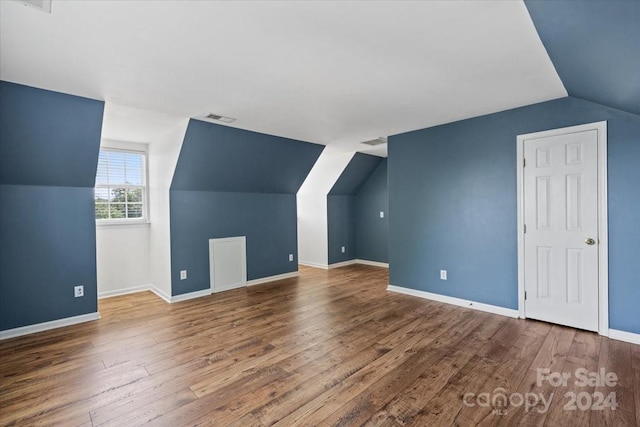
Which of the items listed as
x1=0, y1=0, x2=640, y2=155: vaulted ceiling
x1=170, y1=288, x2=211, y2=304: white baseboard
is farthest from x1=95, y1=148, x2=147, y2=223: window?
x1=0, y1=0, x2=640, y2=155: vaulted ceiling

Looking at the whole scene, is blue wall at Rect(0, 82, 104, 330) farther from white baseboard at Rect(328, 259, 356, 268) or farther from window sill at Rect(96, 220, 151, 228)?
white baseboard at Rect(328, 259, 356, 268)

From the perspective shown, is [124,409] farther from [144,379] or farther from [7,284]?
[7,284]

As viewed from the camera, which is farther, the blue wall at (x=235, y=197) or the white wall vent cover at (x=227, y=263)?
the white wall vent cover at (x=227, y=263)

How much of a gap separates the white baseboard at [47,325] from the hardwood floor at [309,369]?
12 centimetres

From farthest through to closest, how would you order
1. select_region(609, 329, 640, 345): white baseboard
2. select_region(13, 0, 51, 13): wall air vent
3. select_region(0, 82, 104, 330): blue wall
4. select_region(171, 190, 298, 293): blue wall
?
select_region(171, 190, 298, 293): blue wall < select_region(0, 82, 104, 330): blue wall < select_region(609, 329, 640, 345): white baseboard < select_region(13, 0, 51, 13): wall air vent

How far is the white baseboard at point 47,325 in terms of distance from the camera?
321 cm

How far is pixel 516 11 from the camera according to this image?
5.76ft

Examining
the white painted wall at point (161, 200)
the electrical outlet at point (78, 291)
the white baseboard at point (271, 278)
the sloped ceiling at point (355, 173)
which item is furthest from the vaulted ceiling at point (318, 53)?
the white baseboard at point (271, 278)

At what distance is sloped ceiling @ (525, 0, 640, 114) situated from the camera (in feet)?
4.94

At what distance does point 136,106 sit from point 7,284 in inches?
91.0

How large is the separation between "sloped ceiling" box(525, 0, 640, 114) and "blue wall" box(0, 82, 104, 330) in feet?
12.8

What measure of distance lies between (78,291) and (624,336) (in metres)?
5.77

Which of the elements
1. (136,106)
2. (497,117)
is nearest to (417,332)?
(497,117)

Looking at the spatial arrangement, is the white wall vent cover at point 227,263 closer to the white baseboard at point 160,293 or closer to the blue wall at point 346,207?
the white baseboard at point 160,293
